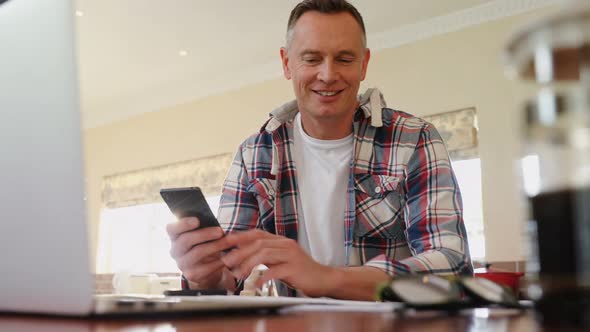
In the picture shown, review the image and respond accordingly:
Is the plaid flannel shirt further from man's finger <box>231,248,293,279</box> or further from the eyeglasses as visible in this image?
the eyeglasses

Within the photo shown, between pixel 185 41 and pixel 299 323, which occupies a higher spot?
pixel 185 41

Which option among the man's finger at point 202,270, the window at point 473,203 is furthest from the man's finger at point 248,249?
the window at point 473,203

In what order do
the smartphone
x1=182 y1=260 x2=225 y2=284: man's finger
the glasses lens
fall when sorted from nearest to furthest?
the glasses lens
the smartphone
x1=182 y1=260 x2=225 y2=284: man's finger

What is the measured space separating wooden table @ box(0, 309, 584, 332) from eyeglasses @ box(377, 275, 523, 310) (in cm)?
3

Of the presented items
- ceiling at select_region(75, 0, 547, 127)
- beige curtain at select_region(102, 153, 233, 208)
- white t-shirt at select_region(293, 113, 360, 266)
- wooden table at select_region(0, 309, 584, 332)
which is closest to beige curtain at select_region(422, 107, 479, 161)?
ceiling at select_region(75, 0, 547, 127)

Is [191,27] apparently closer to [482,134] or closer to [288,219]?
[482,134]

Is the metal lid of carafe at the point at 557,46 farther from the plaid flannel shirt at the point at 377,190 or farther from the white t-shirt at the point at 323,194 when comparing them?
the white t-shirt at the point at 323,194

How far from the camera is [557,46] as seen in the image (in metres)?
0.39

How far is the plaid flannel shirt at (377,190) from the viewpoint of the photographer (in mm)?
1192

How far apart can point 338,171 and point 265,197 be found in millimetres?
190

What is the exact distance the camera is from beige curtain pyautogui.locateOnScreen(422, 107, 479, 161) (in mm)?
4062

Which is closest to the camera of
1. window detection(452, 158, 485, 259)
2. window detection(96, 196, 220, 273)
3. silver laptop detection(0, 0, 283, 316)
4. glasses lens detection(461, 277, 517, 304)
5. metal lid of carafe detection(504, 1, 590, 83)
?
metal lid of carafe detection(504, 1, 590, 83)

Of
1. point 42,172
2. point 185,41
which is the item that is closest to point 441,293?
point 42,172

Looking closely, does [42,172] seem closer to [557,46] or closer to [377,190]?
[557,46]
